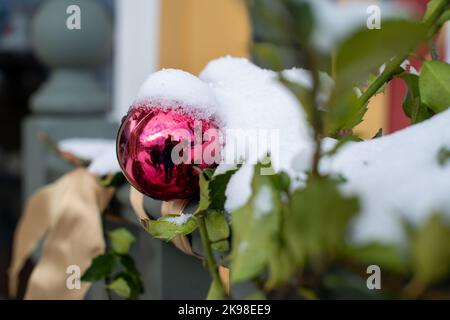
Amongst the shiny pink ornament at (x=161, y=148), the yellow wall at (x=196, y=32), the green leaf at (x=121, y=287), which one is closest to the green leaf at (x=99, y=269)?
the green leaf at (x=121, y=287)

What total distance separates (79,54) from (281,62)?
1736 mm

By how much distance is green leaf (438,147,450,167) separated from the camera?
0.35 metres

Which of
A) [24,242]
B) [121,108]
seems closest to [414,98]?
[24,242]

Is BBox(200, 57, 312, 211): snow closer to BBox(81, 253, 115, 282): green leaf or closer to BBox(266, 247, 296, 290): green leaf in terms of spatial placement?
BBox(266, 247, 296, 290): green leaf

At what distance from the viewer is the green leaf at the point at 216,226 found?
1.37ft

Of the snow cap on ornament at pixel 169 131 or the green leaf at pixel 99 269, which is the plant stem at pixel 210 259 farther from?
the green leaf at pixel 99 269

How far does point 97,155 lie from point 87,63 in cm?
103

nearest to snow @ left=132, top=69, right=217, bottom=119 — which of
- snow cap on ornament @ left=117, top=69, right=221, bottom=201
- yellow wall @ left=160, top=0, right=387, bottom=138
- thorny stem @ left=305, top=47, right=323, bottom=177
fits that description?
snow cap on ornament @ left=117, top=69, right=221, bottom=201

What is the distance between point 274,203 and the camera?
328mm

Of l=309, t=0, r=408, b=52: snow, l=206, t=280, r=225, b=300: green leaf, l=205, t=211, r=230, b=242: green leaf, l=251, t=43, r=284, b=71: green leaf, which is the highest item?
l=309, t=0, r=408, b=52: snow

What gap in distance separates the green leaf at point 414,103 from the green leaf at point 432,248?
228 mm

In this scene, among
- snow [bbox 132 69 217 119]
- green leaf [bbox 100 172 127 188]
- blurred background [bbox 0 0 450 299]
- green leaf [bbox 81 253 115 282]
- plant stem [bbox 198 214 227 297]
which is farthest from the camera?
blurred background [bbox 0 0 450 299]

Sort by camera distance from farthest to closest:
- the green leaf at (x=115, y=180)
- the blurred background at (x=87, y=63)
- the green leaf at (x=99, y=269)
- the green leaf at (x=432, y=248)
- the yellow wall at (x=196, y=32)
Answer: the yellow wall at (x=196, y=32) → the blurred background at (x=87, y=63) → the green leaf at (x=115, y=180) → the green leaf at (x=99, y=269) → the green leaf at (x=432, y=248)

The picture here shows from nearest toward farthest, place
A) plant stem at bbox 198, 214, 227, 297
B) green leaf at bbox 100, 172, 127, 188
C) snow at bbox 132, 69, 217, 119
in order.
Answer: plant stem at bbox 198, 214, 227, 297, snow at bbox 132, 69, 217, 119, green leaf at bbox 100, 172, 127, 188
